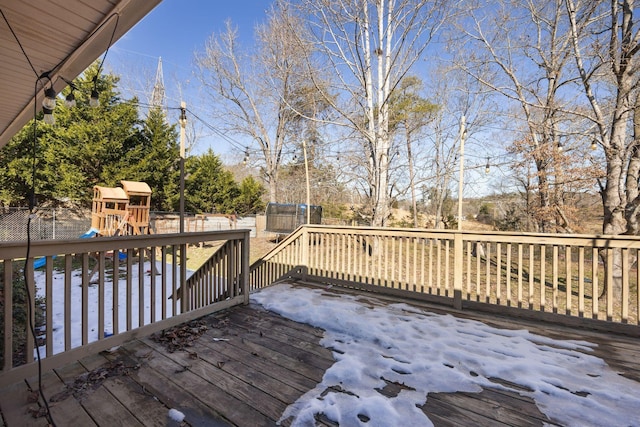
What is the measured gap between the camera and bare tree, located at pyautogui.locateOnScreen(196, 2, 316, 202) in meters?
12.5

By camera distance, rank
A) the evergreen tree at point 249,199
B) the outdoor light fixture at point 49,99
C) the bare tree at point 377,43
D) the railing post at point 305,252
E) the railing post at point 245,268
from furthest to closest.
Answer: the evergreen tree at point 249,199 < the bare tree at point 377,43 < the railing post at point 305,252 < the railing post at point 245,268 < the outdoor light fixture at point 49,99

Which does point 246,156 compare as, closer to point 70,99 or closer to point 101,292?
point 70,99

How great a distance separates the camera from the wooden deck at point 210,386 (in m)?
1.52

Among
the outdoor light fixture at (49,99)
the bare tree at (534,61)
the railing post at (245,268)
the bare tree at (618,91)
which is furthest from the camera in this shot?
the bare tree at (534,61)

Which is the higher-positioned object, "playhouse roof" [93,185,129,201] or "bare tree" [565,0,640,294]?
"bare tree" [565,0,640,294]

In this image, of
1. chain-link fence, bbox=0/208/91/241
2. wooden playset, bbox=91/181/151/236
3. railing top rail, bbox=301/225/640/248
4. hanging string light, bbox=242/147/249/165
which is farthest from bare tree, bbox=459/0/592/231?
chain-link fence, bbox=0/208/91/241

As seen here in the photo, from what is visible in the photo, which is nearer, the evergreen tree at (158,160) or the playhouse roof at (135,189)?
the playhouse roof at (135,189)

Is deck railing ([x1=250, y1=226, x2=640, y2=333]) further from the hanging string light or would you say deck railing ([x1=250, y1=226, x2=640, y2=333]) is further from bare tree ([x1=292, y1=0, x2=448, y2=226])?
the hanging string light

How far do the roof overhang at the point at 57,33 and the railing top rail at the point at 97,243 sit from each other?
1.61 metres

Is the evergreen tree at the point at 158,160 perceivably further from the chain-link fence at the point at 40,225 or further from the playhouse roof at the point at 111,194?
the playhouse roof at the point at 111,194

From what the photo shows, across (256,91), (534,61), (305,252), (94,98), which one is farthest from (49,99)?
(256,91)

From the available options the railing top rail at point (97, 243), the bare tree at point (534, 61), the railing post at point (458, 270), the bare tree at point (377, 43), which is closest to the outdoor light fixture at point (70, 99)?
the railing top rail at point (97, 243)

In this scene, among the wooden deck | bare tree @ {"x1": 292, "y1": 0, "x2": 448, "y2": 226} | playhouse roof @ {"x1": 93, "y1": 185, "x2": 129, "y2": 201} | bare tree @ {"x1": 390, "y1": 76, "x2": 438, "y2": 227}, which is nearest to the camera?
the wooden deck

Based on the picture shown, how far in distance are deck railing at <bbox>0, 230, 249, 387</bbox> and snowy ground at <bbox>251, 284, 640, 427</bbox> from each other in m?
0.97
